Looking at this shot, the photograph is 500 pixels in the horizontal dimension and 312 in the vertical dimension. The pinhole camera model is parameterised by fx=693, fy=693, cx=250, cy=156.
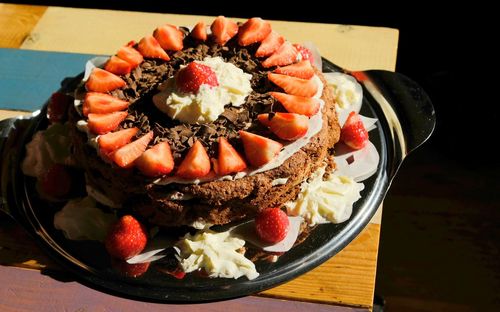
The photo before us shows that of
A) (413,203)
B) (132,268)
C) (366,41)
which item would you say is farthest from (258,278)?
(413,203)

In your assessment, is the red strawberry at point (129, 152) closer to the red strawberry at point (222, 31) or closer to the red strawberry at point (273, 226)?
the red strawberry at point (273, 226)

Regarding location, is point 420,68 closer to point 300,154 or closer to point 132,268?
point 300,154

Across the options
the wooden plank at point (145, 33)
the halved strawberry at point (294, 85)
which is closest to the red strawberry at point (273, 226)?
the halved strawberry at point (294, 85)

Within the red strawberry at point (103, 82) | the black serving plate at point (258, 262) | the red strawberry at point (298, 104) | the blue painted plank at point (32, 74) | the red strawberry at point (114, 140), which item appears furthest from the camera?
the blue painted plank at point (32, 74)

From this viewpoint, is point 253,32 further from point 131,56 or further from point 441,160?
point 441,160

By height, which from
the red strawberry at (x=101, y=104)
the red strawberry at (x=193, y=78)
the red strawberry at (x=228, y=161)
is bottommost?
the red strawberry at (x=228, y=161)

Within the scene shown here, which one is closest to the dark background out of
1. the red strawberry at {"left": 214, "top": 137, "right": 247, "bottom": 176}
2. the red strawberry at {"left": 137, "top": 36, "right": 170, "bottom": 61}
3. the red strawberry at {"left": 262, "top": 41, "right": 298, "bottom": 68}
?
the red strawberry at {"left": 262, "top": 41, "right": 298, "bottom": 68}
